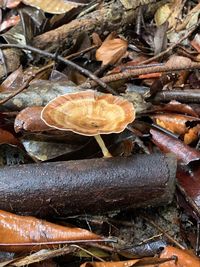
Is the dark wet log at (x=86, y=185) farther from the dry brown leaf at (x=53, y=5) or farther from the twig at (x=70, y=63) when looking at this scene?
the dry brown leaf at (x=53, y=5)

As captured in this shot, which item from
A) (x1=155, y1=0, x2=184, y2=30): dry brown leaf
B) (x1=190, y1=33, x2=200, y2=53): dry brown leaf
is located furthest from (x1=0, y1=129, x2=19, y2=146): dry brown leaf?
(x1=155, y1=0, x2=184, y2=30): dry brown leaf

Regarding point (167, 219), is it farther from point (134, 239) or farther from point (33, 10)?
point (33, 10)

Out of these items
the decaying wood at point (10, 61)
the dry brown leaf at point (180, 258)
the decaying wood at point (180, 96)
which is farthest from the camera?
the decaying wood at point (10, 61)

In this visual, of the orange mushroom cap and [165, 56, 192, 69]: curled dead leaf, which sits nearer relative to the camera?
the orange mushroom cap

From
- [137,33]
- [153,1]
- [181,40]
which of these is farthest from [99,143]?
[153,1]

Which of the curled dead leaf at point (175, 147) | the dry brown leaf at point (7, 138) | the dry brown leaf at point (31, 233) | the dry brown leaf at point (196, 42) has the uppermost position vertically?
the dry brown leaf at point (196, 42)

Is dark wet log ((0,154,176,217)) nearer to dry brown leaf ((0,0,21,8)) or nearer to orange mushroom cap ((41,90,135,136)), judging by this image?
orange mushroom cap ((41,90,135,136))

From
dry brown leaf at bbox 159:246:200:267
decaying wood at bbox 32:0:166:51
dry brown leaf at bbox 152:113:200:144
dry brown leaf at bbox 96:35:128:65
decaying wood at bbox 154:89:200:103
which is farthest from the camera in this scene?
decaying wood at bbox 32:0:166:51

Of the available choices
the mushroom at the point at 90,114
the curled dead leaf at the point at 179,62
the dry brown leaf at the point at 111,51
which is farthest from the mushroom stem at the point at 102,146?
the dry brown leaf at the point at 111,51
